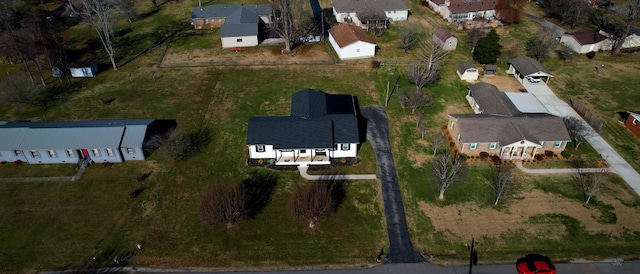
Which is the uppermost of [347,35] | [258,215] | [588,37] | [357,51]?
[347,35]

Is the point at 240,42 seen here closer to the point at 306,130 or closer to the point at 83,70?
the point at 83,70

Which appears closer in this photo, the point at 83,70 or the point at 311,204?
the point at 311,204

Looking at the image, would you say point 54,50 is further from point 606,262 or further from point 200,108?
point 606,262

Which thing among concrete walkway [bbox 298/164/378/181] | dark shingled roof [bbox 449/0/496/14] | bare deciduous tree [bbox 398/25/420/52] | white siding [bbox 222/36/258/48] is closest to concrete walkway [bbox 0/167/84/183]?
concrete walkway [bbox 298/164/378/181]

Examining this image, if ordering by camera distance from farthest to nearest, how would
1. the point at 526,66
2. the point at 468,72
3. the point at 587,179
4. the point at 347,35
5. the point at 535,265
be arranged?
the point at 347,35, the point at 468,72, the point at 526,66, the point at 587,179, the point at 535,265

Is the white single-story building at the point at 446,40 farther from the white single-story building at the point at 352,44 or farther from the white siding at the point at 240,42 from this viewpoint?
the white siding at the point at 240,42

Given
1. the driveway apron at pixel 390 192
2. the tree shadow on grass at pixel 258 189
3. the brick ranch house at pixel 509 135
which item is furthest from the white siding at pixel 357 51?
the tree shadow on grass at pixel 258 189

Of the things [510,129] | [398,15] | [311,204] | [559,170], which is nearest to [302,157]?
[311,204]
